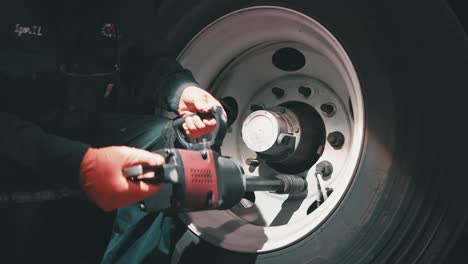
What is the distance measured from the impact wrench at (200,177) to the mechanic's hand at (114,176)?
3cm

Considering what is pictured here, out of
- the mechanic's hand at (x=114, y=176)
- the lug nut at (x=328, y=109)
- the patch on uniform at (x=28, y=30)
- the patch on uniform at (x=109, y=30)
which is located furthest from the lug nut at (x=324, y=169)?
the patch on uniform at (x=28, y=30)

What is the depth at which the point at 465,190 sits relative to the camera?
1.34 metres

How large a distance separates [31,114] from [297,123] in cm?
81

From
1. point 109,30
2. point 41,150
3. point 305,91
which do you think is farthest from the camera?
point 109,30

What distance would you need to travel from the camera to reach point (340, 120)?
173 cm

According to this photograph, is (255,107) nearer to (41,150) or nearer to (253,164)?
(253,164)

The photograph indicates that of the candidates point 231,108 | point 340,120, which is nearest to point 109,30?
point 231,108

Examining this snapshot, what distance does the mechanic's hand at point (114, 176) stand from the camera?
1381 millimetres

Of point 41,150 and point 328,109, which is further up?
point 328,109

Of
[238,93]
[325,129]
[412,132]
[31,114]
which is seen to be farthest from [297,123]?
[31,114]

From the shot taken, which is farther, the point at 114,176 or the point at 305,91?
the point at 305,91

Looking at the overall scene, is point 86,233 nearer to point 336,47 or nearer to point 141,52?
point 141,52

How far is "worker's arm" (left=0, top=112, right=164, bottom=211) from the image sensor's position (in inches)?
54.6

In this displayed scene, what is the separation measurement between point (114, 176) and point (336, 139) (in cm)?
68
